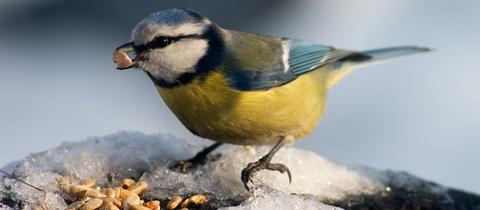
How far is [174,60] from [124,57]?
5.6 inches

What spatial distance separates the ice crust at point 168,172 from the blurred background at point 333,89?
2029 mm

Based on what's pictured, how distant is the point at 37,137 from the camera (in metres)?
4.70

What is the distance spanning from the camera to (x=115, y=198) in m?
2.08

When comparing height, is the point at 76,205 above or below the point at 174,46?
below

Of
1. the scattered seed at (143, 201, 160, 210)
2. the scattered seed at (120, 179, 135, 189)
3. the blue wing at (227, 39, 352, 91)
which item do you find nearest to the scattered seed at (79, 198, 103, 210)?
the scattered seed at (143, 201, 160, 210)

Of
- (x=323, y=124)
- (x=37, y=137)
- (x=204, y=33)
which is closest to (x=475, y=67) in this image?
(x=323, y=124)

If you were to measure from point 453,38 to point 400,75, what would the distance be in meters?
0.46

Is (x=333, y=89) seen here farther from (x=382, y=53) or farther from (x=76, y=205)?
(x=76, y=205)

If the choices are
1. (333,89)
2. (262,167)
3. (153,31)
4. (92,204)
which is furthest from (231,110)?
(333,89)

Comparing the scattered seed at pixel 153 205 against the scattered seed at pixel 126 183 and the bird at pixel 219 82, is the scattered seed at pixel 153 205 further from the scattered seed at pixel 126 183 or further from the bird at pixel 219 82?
the bird at pixel 219 82

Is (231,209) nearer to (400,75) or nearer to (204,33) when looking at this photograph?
(204,33)

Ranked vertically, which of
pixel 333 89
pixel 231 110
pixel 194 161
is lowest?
pixel 333 89

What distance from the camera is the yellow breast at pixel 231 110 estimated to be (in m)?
2.48

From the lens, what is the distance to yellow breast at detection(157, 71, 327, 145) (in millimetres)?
2482
